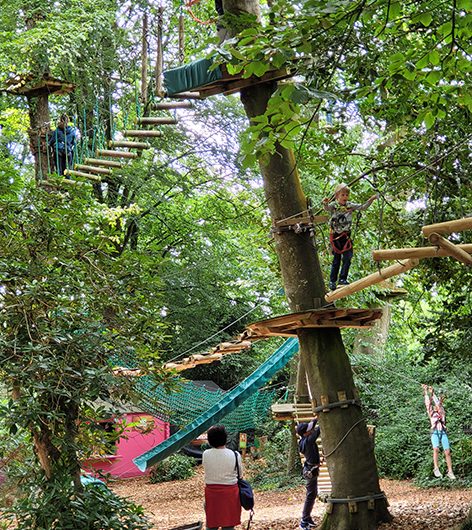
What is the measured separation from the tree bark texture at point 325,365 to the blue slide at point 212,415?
9.65 feet

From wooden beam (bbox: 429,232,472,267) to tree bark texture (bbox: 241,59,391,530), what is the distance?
2958 mm

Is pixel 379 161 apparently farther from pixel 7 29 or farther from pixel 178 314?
pixel 178 314

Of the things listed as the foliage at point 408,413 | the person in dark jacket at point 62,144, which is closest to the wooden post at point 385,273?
the person in dark jacket at point 62,144

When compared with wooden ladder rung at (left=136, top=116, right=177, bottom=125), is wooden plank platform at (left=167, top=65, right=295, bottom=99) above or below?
below

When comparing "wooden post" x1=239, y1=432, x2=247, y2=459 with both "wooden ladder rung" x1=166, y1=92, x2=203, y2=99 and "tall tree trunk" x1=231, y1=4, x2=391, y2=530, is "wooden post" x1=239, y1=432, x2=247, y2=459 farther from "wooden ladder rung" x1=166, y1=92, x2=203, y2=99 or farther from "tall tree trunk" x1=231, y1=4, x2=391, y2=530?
"wooden ladder rung" x1=166, y1=92, x2=203, y2=99

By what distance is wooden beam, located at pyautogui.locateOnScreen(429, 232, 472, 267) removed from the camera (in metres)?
3.71

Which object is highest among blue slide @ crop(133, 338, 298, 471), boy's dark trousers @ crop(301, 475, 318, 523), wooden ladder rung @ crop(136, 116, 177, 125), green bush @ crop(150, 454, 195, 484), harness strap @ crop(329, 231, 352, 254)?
wooden ladder rung @ crop(136, 116, 177, 125)

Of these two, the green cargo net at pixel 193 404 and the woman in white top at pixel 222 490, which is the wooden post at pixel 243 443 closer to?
the green cargo net at pixel 193 404

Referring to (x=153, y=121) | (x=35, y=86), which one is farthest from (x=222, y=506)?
Result: (x=35, y=86)

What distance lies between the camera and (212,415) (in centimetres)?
977

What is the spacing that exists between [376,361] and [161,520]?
5.75 m

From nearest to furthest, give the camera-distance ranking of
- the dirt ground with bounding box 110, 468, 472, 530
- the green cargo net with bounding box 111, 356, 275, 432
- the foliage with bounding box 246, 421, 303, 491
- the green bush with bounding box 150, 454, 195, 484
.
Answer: the dirt ground with bounding box 110, 468, 472, 530 < the green cargo net with bounding box 111, 356, 275, 432 < the foliage with bounding box 246, 421, 303, 491 < the green bush with bounding box 150, 454, 195, 484

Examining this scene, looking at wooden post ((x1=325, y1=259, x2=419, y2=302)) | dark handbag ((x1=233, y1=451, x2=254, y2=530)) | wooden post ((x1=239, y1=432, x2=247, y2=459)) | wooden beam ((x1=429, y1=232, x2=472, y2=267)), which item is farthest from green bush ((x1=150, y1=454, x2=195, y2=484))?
wooden beam ((x1=429, y1=232, x2=472, y2=267))

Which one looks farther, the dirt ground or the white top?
the dirt ground
